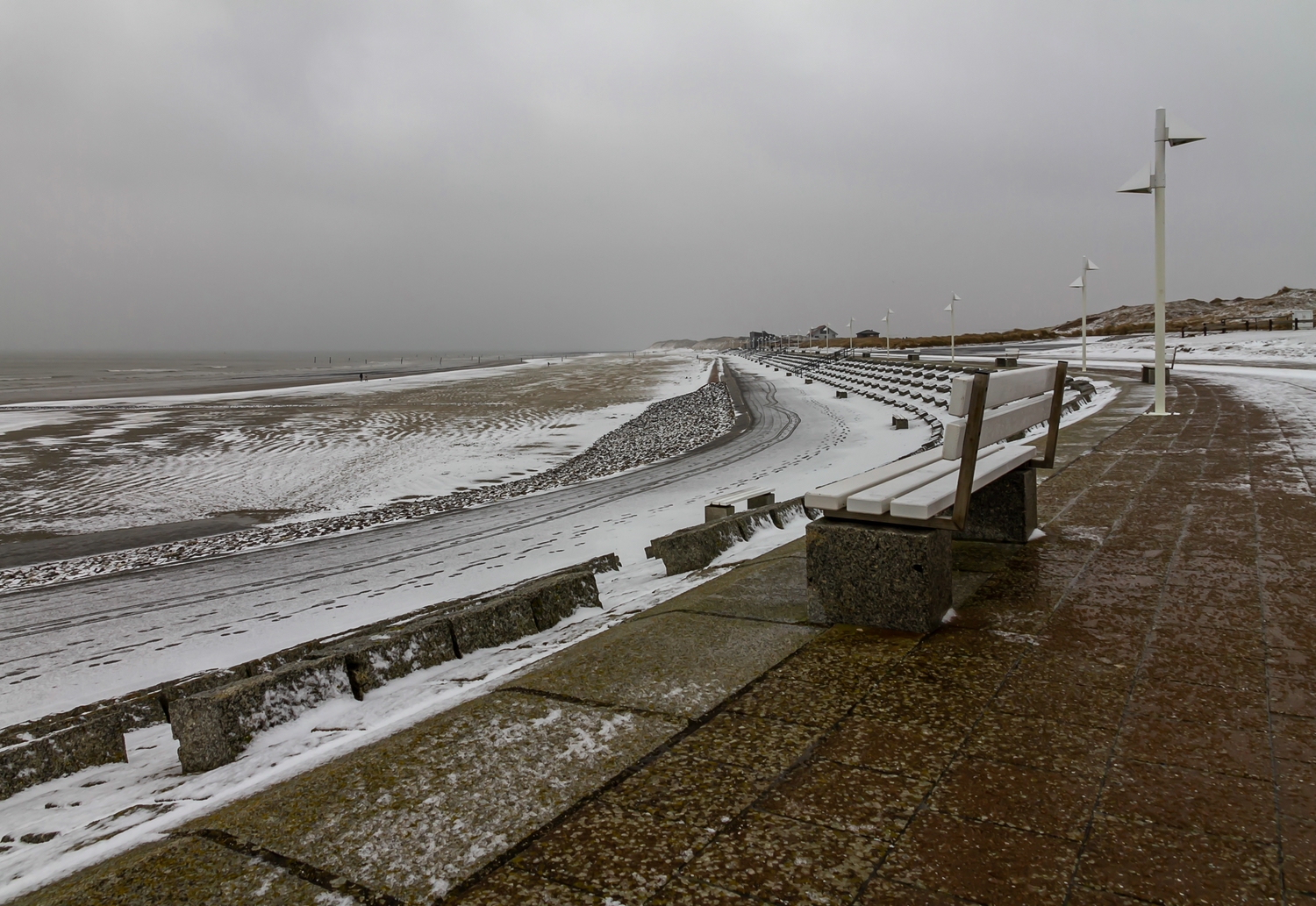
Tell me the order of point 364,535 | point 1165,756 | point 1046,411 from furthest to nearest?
point 364,535 → point 1046,411 → point 1165,756

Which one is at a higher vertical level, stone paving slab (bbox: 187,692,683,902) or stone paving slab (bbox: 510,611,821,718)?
stone paving slab (bbox: 187,692,683,902)

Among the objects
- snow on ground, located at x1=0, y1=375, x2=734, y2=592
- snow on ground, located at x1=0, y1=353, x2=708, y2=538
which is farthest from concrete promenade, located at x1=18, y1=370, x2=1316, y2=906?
snow on ground, located at x1=0, y1=353, x2=708, y2=538

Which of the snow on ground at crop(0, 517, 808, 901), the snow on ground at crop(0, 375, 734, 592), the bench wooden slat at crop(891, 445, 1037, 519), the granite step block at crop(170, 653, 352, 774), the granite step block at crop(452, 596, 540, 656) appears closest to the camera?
the snow on ground at crop(0, 517, 808, 901)

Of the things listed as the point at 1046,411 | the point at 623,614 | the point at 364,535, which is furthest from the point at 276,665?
the point at 364,535

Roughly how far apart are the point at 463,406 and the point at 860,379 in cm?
1506

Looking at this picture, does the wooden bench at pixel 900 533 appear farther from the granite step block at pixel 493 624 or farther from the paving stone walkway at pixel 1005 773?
the granite step block at pixel 493 624

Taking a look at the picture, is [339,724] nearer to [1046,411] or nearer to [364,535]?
[1046,411]

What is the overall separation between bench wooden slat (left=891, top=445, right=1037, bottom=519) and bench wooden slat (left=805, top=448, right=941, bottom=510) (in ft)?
0.71

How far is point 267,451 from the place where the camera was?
19375 millimetres

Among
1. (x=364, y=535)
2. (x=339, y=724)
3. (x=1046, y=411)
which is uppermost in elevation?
(x=1046, y=411)

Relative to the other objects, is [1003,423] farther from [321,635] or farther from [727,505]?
[321,635]

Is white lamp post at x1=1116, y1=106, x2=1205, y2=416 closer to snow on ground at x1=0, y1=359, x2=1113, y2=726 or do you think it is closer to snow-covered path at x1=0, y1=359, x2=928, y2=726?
snow on ground at x1=0, y1=359, x2=1113, y2=726

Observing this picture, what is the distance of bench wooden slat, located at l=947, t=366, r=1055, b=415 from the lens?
11.4 ft

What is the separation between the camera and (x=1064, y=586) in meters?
3.88
